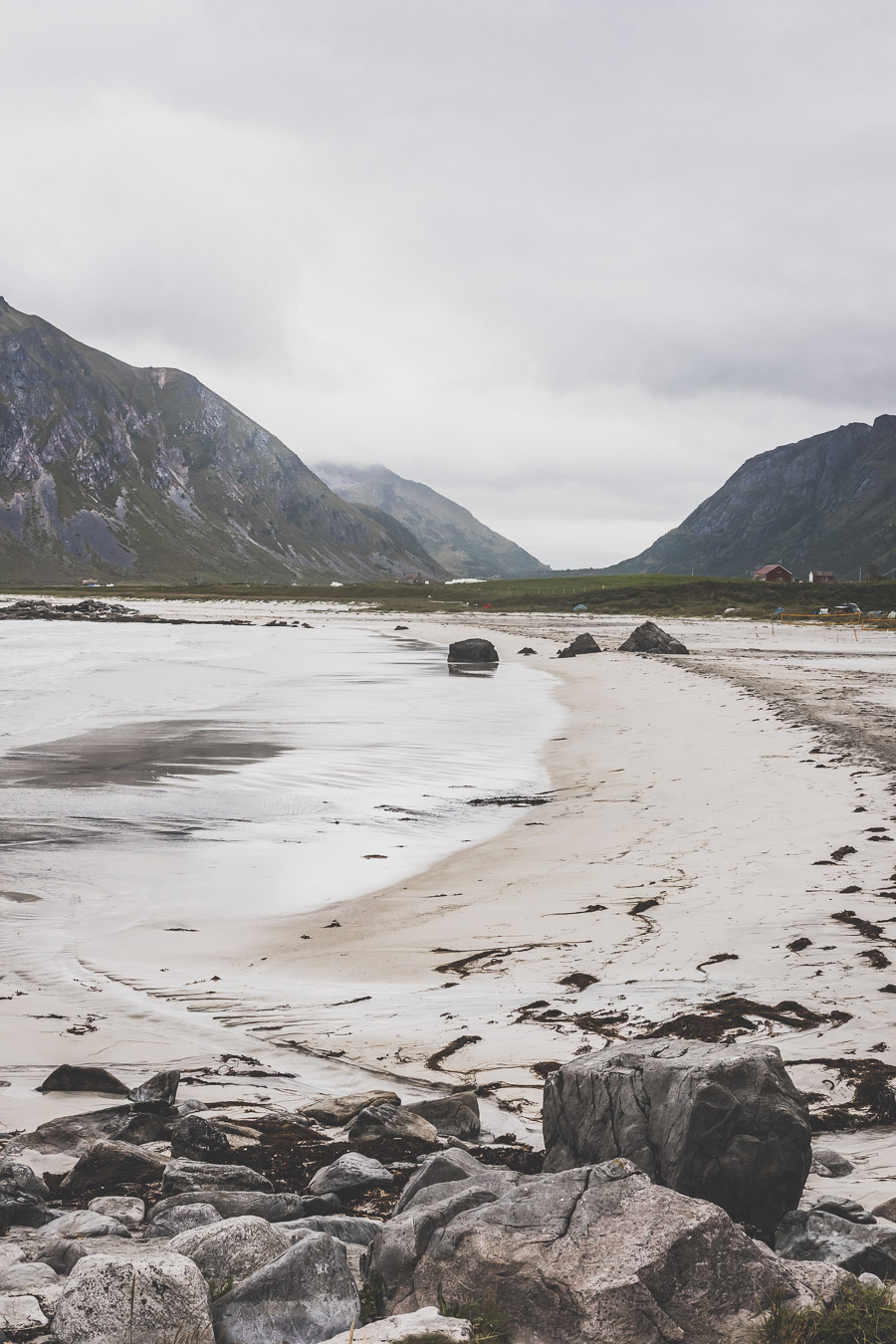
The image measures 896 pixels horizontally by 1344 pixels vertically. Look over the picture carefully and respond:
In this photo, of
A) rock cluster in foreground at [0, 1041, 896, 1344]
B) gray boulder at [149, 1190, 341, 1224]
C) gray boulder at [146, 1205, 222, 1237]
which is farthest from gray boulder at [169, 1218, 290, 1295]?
gray boulder at [149, 1190, 341, 1224]

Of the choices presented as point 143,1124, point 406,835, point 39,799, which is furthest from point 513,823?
point 143,1124

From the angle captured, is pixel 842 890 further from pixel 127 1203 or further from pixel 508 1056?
pixel 127 1203

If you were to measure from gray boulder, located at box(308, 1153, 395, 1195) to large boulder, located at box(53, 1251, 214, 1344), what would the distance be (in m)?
1.22

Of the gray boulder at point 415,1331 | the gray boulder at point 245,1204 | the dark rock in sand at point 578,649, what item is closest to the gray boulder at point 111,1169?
the gray boulder at point 245,1204

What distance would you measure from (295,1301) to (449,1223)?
627 mm

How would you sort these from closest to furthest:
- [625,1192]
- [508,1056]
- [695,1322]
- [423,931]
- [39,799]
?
[695,1322]
[625,1192]
[508,1056]
[423,931]
[39,799]

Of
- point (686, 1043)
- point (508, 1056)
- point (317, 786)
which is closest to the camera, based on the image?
point (686, 1043)

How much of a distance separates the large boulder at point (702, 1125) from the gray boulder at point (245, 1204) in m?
1.18

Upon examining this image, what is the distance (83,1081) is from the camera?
5.73 metres

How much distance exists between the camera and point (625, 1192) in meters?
3.65

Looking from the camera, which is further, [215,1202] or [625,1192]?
[215,1202]

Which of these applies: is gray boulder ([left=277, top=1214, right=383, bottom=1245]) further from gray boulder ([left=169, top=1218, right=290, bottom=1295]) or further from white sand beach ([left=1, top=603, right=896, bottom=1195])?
white sand beach ([left=1, top=603, right=896, bottom=1195])

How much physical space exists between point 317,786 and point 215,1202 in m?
12.4

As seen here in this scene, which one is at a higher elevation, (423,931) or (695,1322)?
(695,1322)
